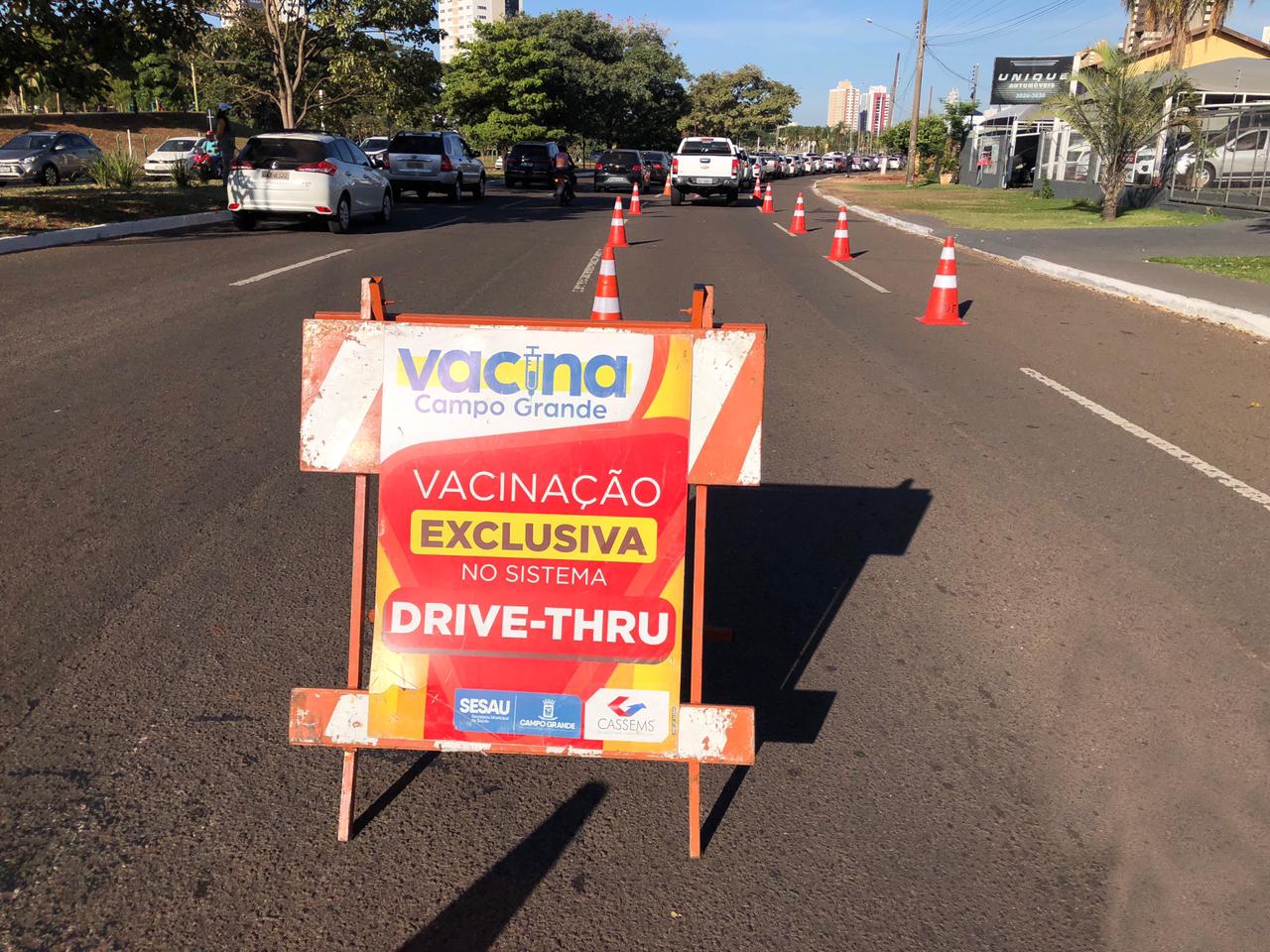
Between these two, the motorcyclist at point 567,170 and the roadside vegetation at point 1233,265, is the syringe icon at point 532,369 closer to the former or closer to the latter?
the roadside vegetation at point 1233,265

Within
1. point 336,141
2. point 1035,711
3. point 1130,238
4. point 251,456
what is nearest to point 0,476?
point 251,456

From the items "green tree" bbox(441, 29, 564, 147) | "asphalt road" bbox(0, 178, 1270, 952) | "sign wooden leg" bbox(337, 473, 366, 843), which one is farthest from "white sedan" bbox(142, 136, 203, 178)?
"sign wooden leg" bbox(337, 473, 366, 843)

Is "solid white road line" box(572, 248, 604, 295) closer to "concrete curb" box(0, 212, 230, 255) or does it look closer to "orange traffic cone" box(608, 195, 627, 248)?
"orange traffic cone" box(608, 195, 627, 248)

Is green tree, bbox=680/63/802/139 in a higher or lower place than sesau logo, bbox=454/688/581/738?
higher

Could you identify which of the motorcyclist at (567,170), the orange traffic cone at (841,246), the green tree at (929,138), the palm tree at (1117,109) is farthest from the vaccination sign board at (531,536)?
the green tree at (929,138)

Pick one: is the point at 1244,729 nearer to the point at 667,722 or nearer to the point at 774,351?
the point at 667,722

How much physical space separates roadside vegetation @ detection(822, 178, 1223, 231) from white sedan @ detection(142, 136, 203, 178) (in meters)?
21.6

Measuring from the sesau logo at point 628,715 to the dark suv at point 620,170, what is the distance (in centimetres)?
3843

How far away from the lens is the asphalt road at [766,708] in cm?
268

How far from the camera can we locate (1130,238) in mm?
22094

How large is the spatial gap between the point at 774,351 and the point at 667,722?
7.09m

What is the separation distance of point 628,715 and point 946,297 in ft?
31.5

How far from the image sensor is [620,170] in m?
40.5

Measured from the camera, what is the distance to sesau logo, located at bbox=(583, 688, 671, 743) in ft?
9.96
